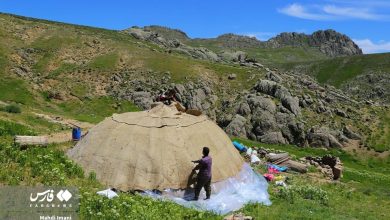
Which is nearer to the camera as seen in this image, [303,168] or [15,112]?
[303,168]

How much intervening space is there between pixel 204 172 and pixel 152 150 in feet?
8.61

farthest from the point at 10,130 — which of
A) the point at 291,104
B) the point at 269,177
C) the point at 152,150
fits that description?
the point at 291,104

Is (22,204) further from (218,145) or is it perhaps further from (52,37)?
(52,37)

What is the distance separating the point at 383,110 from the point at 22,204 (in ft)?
220

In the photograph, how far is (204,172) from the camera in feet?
61.4

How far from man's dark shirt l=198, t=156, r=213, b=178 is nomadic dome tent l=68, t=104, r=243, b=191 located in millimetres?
1097

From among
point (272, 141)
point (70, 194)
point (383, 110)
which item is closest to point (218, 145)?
point (70, 194)

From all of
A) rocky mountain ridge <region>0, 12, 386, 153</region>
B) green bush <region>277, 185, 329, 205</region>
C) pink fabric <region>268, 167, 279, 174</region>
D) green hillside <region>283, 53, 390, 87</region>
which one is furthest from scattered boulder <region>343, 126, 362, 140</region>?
green hillside <region>283, 53, 390, 87</region>

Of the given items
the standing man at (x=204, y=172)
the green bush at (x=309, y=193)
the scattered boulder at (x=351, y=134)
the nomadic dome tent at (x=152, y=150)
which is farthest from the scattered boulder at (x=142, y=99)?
the standing man at (x=204, y=172)

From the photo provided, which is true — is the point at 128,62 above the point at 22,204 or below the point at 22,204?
above

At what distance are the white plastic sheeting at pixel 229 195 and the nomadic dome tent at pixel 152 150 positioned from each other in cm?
30

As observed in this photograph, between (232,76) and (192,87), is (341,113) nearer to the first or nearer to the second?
(232,76)

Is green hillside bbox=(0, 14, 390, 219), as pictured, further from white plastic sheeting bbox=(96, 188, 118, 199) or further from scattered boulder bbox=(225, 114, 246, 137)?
scattered boulder bbox=(225, 114, 246, 137)

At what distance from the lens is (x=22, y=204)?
502 inches
